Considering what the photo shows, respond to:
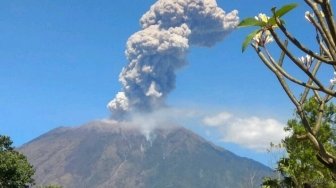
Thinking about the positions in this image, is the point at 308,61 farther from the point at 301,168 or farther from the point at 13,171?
the point at 13,171

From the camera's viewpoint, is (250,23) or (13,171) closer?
(250,23)

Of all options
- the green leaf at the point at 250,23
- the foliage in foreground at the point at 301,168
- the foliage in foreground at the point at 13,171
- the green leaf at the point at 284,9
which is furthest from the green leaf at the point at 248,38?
the foliage in foreground at the point at 13,171

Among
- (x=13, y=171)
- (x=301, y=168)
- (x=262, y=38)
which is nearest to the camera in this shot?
(x=262, y=38)

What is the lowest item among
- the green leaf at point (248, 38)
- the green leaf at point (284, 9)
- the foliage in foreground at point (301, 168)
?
the green leaf at point (248, 38)

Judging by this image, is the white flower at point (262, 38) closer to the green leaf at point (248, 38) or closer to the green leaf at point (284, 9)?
the green leaf at point (248, 38)

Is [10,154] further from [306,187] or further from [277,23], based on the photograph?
[277,23]

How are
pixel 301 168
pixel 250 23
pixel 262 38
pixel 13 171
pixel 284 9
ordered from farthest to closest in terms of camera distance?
pixel 13 171
pixel 301 168
pixel 262 38
pixel 250 23
pixel 284 9

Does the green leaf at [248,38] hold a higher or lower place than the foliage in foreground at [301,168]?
lower

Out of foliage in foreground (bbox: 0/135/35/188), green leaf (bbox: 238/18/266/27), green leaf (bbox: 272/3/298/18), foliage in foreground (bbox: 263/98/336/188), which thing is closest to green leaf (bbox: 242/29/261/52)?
green leaf (bbox: 238/18/266/27)

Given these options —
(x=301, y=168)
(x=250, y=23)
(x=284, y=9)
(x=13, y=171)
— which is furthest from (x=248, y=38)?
(x=13, y=171)

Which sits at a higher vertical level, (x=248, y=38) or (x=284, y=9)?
(x=284, y=9)

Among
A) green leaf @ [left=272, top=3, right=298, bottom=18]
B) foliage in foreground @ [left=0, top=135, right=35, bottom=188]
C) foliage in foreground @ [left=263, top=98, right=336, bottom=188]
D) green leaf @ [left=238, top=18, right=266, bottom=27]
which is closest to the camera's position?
green leaf @ [left=272, top=3, right=298, bottom=18]

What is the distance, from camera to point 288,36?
5555 millimetres

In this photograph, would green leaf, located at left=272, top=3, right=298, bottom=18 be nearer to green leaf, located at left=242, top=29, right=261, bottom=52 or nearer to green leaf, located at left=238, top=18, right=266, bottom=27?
green leaf, located at left=238, top=18, right=266, bottom=27
